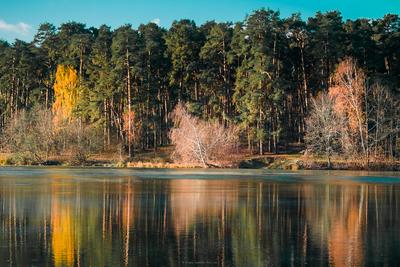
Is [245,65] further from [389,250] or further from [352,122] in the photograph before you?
[389,250]

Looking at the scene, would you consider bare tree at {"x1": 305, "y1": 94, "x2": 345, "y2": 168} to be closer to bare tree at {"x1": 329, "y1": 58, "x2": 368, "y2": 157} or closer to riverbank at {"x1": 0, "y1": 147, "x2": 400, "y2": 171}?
bare tree at {"x1": 329, "y1": 58, "x2": 368, "y2": 157}

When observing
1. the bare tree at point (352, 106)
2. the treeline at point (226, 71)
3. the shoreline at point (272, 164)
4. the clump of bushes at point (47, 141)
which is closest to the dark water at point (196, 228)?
the shoreline at point (272, 164)

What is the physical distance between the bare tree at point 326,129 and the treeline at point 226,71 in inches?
344

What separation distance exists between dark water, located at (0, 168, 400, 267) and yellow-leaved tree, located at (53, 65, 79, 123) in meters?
56.4

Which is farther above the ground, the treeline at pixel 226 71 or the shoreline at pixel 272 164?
the treeline at pixel 226 71

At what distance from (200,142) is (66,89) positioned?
29887mm

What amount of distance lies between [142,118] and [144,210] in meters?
64.3

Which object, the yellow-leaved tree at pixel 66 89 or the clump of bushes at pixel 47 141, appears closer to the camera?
the clump of bushes at pixel 47 141

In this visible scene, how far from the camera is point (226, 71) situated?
89188 mm

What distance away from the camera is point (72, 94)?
298 feet

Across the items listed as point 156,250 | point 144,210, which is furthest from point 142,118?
A: point 156,250

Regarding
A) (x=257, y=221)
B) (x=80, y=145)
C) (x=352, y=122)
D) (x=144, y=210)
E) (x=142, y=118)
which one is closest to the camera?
(x=257, y=221)

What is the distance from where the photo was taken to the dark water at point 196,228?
596 inches

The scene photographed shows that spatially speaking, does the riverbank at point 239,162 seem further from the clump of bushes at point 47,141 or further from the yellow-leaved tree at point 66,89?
the yellow-leaved tree at point 66,89
